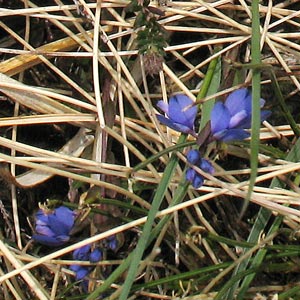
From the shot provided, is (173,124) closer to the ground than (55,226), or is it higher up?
higher up

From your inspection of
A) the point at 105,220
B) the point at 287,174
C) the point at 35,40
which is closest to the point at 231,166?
the point at 287,174

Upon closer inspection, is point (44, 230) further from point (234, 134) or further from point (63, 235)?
point (234, 134)

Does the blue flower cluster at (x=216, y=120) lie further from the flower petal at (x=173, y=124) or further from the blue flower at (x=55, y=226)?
the blue flower at (x=55, y=226)

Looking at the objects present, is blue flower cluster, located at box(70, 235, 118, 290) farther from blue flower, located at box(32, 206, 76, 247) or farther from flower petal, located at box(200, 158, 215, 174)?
flower petal, located at box(200, 158, 215, 174)

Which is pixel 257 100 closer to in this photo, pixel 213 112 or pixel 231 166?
pixel 213 112

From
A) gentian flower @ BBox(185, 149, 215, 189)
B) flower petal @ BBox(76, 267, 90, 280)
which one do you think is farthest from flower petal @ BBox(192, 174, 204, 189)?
flower petal @ BBox(76, 267, 90, 280)

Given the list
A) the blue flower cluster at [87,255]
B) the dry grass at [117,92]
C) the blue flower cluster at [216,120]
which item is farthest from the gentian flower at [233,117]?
the blue flower cluster at [87,255]

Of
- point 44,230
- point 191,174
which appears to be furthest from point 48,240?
point 191,174
